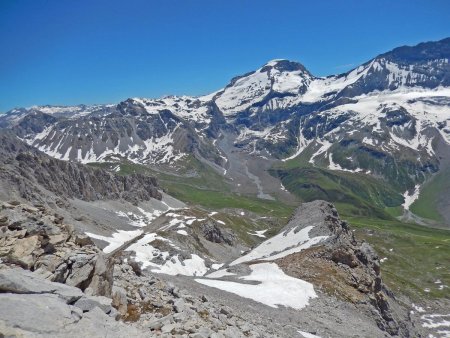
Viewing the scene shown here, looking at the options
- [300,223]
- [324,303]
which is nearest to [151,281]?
[324,303]

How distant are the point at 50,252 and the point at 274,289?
38060 mm

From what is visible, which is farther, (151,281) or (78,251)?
(151,281)

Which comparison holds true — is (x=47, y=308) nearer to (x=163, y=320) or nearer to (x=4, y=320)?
(x=4, y=320)

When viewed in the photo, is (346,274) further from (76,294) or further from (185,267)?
(185,267)

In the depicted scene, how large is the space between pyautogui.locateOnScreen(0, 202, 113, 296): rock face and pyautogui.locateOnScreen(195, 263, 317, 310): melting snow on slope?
29.0 meters

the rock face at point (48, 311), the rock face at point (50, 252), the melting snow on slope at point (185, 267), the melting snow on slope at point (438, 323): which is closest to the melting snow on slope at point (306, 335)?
the rock face at point (50, 252)

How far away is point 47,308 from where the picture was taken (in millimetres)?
19453

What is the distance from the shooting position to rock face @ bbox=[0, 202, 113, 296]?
82.8 feet

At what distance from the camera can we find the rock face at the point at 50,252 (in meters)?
25.2

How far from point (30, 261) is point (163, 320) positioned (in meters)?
8.05

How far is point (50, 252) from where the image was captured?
2714 centimetres

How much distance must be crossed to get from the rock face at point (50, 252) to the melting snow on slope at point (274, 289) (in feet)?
95.2

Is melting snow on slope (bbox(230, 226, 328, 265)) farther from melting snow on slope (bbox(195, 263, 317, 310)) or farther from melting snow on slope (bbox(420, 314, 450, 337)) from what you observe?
melting snow on slope (bbox(420, 314, 450, 337))

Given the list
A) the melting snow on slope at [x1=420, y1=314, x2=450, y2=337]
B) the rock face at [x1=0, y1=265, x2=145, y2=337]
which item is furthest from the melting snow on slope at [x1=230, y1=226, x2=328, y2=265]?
the rock face at [x1=0, y1=265, x2=145, y2=337]
